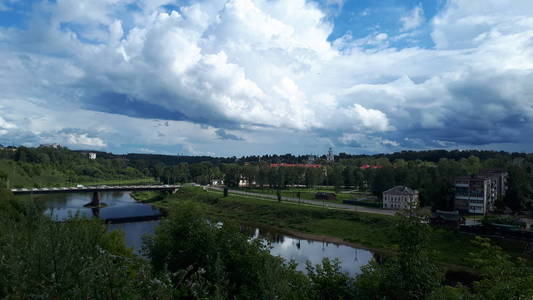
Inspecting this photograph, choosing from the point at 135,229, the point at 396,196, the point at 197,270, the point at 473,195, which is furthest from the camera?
the point at 396,196

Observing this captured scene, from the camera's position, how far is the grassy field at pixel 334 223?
2105 inches

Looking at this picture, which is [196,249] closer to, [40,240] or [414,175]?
[40,240]

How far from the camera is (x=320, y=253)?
5634cm

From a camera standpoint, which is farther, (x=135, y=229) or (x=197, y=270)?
(x=135, y=229)

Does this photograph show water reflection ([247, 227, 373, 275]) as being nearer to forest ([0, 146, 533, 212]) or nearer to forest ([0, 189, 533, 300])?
forest ([0, 189, 533, 300])

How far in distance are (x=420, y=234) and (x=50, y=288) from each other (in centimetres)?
1356

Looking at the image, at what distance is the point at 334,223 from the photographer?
239 ft

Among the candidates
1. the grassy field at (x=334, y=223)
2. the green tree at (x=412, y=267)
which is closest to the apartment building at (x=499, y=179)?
the grassy field at (x=334, y=223)

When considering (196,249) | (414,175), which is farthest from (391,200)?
(196,249)

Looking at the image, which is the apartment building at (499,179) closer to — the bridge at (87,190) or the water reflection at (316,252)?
the water reflection at (316,252)

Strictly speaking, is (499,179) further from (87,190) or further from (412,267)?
(87,190)

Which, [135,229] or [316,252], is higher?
[316,252]

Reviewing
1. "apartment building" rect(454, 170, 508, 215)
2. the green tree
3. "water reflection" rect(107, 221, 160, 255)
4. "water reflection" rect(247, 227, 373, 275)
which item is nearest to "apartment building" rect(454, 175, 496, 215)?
"apartment building" rect(454, 170, 508, 215)

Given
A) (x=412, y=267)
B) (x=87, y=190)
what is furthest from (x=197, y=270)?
(x=87, y=190)
